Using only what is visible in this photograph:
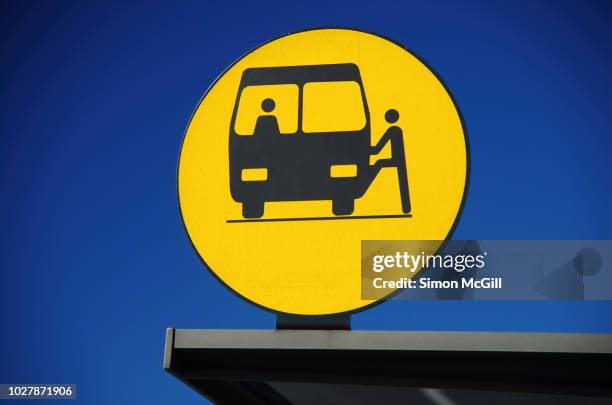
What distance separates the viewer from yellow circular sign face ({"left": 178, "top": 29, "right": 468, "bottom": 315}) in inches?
146

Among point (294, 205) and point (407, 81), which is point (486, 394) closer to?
point (294, 205)

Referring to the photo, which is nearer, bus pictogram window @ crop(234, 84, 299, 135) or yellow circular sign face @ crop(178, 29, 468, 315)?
yellow circular sign face @ crop(178, 29, 468, 315)

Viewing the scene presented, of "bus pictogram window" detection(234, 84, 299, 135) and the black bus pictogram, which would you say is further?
"bus pictogram window" detection(234, 84, 299, 135)

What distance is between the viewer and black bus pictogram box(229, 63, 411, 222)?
3750 millimetres

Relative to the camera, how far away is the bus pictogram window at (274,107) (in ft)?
12.9

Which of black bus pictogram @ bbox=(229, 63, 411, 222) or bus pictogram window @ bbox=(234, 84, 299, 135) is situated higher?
bus pictogram window @ bbox=(234, 84, 299, 135)

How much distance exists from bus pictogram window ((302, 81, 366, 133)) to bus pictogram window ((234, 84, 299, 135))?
0.20ft

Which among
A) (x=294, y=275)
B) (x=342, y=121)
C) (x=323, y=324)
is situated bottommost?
(x=323, y=324)

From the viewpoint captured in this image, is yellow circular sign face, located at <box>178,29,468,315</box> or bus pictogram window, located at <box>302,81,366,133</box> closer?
yellow circular sign face, located at <box>178,29,468,315</box>

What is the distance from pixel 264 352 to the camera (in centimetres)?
307

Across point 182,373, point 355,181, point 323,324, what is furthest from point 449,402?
point 182,373

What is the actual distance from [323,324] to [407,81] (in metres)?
1.20

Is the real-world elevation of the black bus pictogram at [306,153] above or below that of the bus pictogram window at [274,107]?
below

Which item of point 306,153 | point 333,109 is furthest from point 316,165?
point 333,109
